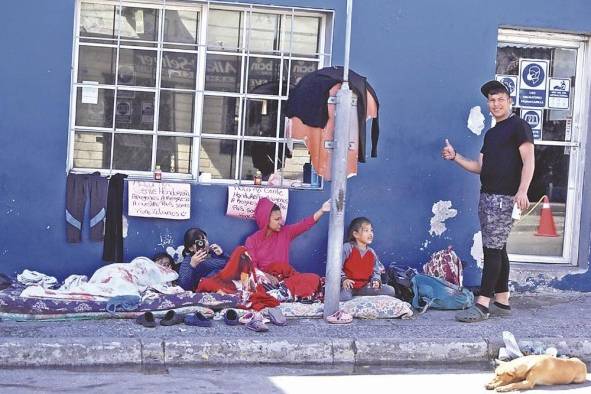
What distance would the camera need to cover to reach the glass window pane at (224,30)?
30.8 ft

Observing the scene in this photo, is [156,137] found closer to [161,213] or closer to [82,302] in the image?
[161,213]

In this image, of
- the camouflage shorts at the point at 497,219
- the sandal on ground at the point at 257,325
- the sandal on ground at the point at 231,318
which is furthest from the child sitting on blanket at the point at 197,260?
the camouflage shorts at the point at 497,219

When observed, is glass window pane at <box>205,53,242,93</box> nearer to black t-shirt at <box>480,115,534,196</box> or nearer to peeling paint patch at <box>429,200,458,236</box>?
peeling paint patch at <box>429,200,458,236</box>

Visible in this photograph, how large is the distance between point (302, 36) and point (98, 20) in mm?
1850

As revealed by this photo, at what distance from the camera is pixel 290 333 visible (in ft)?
26.0

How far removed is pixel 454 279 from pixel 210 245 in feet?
7.39

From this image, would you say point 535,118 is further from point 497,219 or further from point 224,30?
point 224,30

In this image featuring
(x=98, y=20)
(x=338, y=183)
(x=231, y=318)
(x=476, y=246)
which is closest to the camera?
(x=231, y=318)

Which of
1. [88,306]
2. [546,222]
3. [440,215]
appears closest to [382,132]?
[440,215]

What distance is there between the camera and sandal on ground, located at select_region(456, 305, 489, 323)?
8570 mm

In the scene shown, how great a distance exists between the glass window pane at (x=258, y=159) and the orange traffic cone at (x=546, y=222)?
2.71 meters

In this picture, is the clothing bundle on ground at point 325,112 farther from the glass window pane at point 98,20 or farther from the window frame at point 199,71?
the glass window pane at point 98,20

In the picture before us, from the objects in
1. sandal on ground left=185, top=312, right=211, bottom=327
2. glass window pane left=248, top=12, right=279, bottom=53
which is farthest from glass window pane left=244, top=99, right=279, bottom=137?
sandal on ground left=185, top=312, right=211, bottom=327

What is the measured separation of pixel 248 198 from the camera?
9.37m
